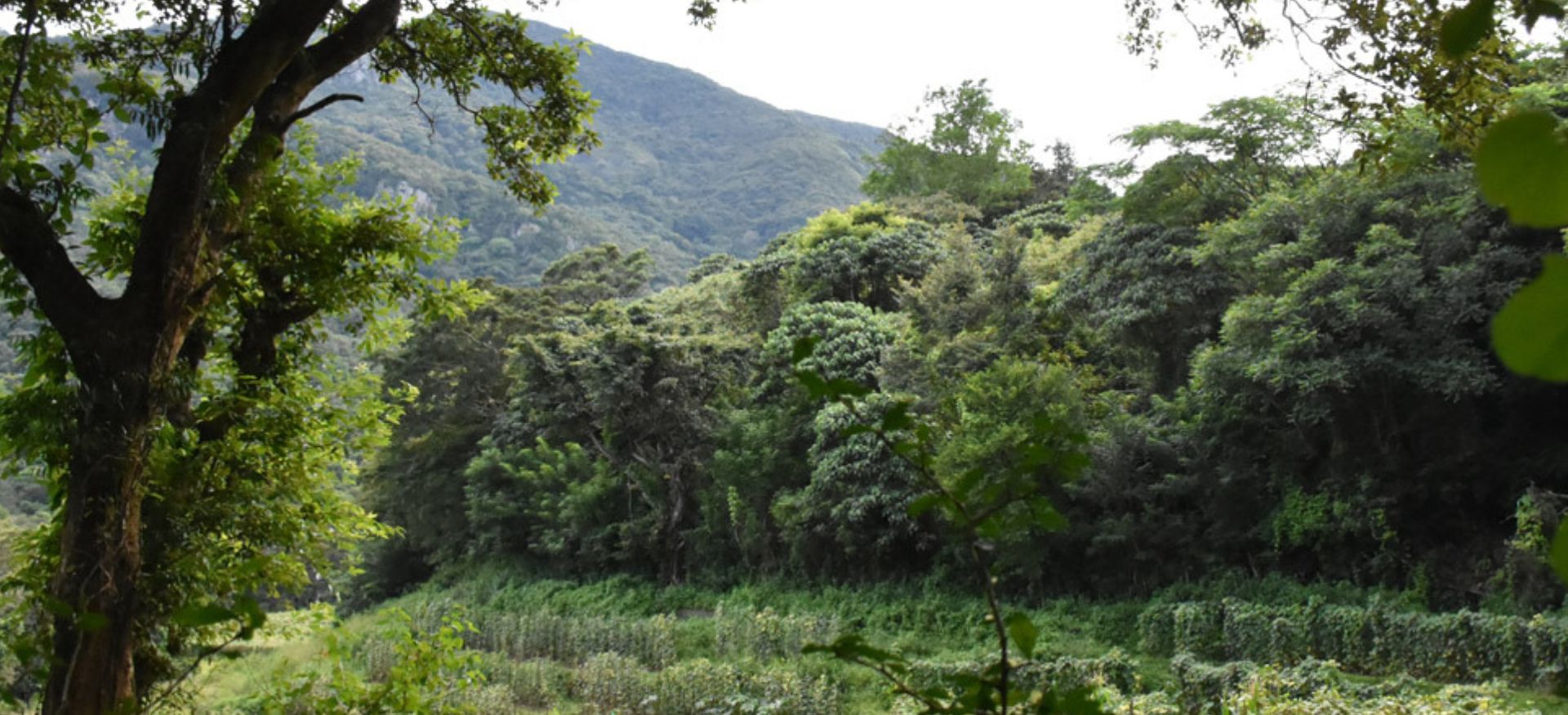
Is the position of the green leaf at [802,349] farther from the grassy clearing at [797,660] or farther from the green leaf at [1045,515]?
the grassy clearing at [797,660]

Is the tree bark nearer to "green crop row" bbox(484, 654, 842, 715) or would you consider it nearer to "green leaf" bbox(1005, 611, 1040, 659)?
"green leaf" bbox(1005, 611, 1040, 659)

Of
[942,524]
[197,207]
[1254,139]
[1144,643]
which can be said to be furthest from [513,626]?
[197,207]

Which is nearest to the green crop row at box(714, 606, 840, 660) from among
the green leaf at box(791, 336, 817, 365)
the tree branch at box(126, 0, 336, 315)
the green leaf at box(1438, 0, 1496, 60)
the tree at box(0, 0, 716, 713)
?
the tree at box(0, 0, 716, 713)

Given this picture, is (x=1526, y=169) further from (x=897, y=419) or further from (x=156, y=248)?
(x=156, y=248)

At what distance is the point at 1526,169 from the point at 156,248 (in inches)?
104

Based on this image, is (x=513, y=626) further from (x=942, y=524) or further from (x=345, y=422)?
(x=345, y=422)

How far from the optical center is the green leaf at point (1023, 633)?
0.80 m

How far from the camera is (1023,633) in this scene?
811 millimetres

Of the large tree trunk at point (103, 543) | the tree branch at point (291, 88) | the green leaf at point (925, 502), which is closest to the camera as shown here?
the green leaf at point (925, 502)

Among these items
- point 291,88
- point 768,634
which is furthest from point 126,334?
point 768,634

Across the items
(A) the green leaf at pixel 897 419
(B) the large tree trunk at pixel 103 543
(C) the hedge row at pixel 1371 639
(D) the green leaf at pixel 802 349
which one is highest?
(D) the green leaf at pixel 802 349

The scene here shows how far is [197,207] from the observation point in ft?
7.84

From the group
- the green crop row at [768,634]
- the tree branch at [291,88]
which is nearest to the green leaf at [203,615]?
the tree branch at [291,88]

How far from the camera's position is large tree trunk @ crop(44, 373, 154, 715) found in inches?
86.0
